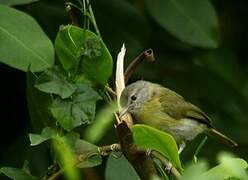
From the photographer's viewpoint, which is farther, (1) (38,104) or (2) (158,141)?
(1) (38,104)

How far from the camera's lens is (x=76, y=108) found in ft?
7.57

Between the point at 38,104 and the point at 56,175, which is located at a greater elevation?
the point at 38,104

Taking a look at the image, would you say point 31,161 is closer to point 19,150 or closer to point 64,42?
point 19,150

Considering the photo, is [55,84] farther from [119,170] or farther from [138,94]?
[138,94]

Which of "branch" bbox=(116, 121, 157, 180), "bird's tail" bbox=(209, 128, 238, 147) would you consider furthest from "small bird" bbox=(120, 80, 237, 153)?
"branch" bbox=(116, 121, 157, 180)

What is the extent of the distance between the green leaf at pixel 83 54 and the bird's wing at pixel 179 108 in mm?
1728

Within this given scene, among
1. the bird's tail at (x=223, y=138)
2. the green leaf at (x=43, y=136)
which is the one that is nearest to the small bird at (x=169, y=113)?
the bird's tail at (x=223, y=138)

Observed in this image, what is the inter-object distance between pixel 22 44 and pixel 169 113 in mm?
2050

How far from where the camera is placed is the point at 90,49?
7.64 feet

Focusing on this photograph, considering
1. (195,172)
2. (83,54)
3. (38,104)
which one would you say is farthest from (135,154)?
(195,172)

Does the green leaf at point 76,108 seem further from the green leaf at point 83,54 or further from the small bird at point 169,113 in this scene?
the small bird at point 169,113

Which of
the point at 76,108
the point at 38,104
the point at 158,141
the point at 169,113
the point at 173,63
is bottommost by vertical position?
the point at 169,113

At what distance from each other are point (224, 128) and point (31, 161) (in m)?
1.23

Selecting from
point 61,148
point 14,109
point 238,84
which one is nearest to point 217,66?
point 238,84
